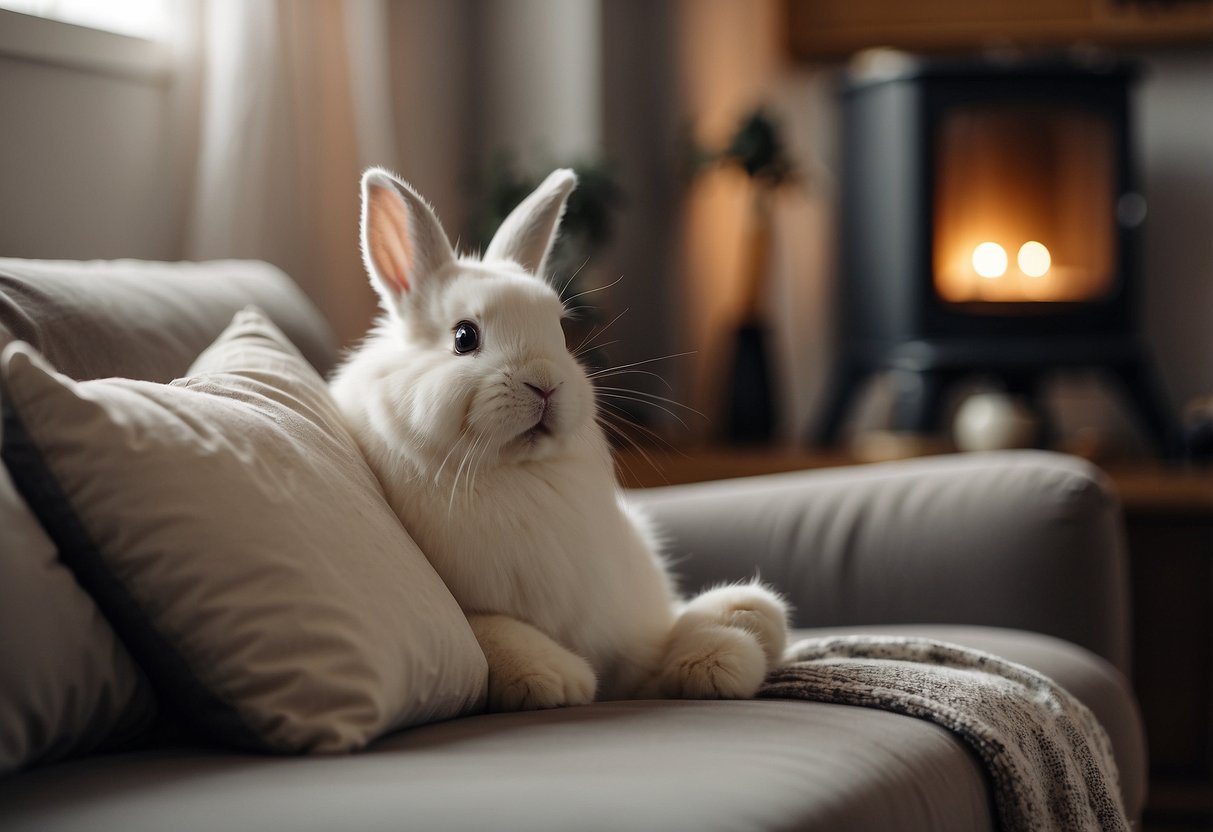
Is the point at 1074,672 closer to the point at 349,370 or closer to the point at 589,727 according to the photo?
the point at 589,727

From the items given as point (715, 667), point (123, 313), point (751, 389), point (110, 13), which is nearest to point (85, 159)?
point (110, 13)

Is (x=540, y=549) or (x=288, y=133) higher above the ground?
(x=288, y=133)

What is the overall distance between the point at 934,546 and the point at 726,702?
581 millimetres

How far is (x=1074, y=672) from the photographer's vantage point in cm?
133

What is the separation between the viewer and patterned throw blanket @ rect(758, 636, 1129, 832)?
1016mm

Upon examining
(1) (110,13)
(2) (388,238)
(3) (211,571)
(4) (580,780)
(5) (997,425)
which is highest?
(1) (110,13)

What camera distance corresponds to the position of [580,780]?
30.0 inches

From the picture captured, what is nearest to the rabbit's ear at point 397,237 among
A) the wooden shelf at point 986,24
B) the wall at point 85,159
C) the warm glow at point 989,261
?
the wall at point 85,159

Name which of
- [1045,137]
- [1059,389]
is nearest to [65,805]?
[1045,137]

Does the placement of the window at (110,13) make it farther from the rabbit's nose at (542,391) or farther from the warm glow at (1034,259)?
the warm glow at (1034,259)

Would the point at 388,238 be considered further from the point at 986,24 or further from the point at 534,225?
the point at 986,24

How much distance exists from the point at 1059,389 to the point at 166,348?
8.09ft

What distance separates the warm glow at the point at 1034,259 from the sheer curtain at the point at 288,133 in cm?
140

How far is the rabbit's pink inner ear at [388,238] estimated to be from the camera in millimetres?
1093
